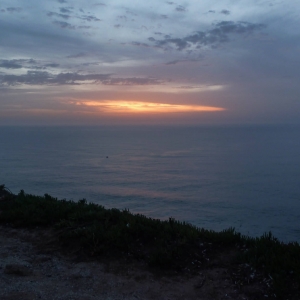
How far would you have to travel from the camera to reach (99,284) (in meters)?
6.46

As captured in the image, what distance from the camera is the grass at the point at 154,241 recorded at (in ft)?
22.3

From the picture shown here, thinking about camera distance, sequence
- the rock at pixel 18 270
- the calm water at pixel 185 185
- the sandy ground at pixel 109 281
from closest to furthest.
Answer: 1. the sandy ground at pixel 109 281
2. the rock at pixel 18 270
3. the calm water at pixel 185 185

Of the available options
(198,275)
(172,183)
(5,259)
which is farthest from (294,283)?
(172,183)

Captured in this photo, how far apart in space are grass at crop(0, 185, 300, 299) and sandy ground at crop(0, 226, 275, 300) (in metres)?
0.33

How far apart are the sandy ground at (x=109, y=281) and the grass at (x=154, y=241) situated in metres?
0.33

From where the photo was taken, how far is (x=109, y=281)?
260 inches

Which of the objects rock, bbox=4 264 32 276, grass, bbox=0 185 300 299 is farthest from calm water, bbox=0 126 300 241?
rock, bbox=4 264 32 276

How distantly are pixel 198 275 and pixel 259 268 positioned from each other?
1.18 m

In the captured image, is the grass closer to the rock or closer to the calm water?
the rock

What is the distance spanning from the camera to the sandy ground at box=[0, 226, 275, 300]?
19.9 feet

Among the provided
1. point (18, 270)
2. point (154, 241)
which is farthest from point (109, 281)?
point (154, 241)

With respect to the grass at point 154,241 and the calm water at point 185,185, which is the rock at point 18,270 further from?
the calm water at point 185,185

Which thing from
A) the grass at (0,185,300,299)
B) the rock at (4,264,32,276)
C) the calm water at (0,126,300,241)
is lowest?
the calm water at (0,126,300,241)

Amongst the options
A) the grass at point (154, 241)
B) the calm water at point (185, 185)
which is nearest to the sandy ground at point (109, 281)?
the grass at point (154, 241)
